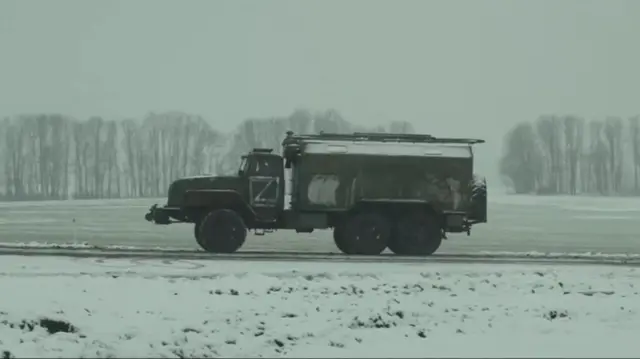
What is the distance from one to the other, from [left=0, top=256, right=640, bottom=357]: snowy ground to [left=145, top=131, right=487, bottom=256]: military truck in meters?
3.49

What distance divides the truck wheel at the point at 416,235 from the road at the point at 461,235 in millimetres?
2139

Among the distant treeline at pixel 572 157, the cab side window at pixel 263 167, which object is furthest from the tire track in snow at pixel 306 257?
the distant treeline at pixel 572 157

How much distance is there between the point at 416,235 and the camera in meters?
20.4

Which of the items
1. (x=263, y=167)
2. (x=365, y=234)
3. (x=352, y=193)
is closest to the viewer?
(x=365, y=234)

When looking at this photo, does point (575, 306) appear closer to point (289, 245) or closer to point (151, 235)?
point (289, 245)

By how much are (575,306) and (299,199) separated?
7.90m

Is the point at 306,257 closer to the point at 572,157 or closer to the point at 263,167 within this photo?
the point at 263,167

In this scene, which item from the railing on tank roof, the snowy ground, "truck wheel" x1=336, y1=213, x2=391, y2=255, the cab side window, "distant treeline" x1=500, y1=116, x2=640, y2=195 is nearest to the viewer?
the snowy ground

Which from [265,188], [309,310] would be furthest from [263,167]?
[309,310]

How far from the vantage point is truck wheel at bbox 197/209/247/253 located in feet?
64.9

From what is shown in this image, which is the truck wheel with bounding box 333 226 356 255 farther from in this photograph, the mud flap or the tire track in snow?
the mud flap

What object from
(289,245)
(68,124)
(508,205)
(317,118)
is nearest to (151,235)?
(289,245)

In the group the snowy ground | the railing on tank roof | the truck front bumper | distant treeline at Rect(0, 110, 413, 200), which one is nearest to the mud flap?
the railing on tank roof

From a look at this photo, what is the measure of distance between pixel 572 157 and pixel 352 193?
984 inches
